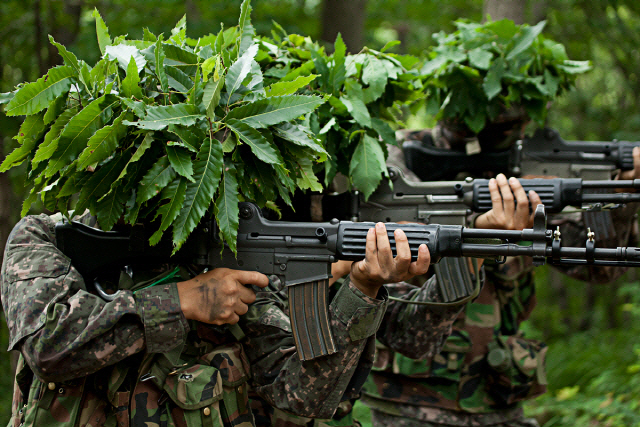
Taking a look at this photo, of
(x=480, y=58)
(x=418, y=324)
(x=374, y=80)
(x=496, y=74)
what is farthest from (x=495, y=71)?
(x=418, y=324)

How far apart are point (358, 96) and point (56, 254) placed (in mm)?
1805

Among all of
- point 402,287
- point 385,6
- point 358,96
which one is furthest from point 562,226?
point 385,6

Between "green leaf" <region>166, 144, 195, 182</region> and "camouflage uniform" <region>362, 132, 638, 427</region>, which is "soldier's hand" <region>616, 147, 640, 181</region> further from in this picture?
"green leaf" <region>166, 144, 195, 182</region>

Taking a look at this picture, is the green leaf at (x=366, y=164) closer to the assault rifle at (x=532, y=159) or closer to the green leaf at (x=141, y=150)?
the assault rifle at (x=532, y=159)

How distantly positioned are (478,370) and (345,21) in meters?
4.85

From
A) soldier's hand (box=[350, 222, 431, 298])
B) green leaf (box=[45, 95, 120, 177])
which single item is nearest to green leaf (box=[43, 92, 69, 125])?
green leaf (box=[45, 95, 120, 177])

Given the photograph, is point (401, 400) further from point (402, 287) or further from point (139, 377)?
point (139, 377)

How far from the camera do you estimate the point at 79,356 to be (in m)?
2.68

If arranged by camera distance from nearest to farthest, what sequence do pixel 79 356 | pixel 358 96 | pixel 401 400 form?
pixel 79 356 → pixel 358 96 → pixel 401 400

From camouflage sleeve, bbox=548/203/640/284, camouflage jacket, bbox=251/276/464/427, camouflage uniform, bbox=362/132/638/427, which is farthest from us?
camouflage sleeve, bbox=548/203/640/284

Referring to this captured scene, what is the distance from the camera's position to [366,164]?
369cm

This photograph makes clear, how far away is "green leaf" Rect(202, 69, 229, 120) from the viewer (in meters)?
2.60

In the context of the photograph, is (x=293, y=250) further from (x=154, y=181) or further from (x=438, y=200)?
(x=438, y=200)

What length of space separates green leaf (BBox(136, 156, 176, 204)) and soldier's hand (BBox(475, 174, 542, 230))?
1.88 meters
